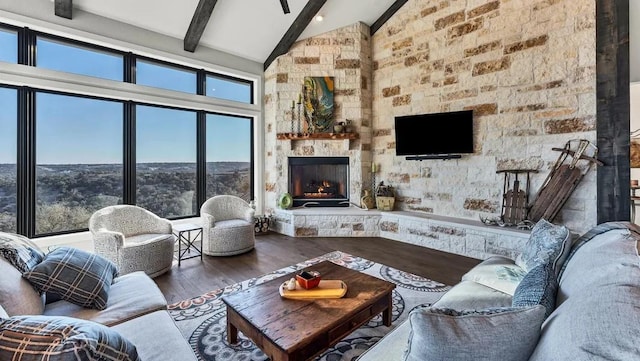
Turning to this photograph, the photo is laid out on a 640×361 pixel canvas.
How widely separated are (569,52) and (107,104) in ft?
19.7

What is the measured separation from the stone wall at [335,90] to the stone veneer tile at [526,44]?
2.23 metres

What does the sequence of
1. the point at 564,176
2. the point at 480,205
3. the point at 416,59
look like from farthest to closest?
the point at 416,59, the point at 480,205, the point at 564,176

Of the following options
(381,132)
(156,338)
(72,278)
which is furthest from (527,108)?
(72,278)

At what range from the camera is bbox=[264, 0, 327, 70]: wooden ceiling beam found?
4.60 meters

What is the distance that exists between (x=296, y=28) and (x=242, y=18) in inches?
35.0

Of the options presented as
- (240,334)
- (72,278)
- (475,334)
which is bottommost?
(240,334)

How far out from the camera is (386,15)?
17.2ft

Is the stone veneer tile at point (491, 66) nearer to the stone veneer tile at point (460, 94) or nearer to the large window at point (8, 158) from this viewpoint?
the stone veneer tile at point (460, 94)

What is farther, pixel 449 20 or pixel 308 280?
pixel 449 20

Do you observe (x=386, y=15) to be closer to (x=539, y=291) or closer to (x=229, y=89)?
(x=229, y=89)

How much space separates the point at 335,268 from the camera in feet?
8.09

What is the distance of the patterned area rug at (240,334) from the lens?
1.95m

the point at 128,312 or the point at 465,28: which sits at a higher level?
the point at 465,28

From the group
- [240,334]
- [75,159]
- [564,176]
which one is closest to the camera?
[240,334]
